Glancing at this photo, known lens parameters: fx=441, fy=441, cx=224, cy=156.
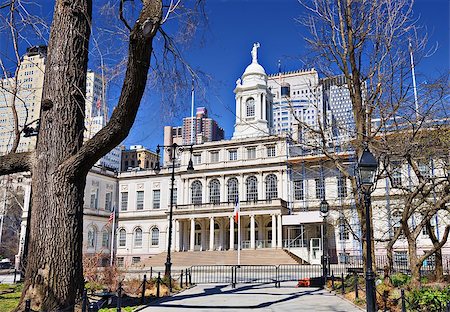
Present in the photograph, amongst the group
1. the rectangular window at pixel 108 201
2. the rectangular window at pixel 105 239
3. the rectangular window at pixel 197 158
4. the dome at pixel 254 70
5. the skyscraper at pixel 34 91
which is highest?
the dome at pixel 254 70

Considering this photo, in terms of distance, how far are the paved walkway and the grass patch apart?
3.74m

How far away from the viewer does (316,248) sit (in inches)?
1806

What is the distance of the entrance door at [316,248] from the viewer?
146 ft

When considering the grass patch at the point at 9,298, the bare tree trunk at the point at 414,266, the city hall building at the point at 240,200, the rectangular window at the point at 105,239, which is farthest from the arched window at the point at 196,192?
the bare tree trunk at the point at 414,266

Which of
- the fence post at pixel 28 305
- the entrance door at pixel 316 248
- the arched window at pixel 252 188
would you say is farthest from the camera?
the arched window at pixel 252 188

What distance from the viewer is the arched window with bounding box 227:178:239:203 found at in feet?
178

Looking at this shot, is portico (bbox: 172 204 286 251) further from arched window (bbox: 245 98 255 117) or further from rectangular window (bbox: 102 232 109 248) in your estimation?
arched window (bbox: 245 98 255 117)

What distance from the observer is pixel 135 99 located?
21.2ft

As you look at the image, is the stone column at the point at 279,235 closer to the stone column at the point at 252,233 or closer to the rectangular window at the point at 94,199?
the stone column at the point at 252,233

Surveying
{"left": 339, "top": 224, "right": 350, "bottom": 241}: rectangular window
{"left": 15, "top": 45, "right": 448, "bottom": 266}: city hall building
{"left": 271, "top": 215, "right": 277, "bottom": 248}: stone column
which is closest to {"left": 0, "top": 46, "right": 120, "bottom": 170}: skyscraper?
{"left": 15, "top": 45, "right": 448, "bottom": 266}: city hall building

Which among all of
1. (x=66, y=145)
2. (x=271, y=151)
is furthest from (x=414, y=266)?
(x=271, y=151)

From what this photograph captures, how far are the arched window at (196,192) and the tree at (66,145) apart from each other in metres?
48.8

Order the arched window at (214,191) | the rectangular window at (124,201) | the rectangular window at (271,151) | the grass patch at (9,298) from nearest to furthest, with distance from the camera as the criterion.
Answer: the grass patch at (9,298) → the rectangular window at (271,151) → the arched window at (214,191) → the rectangular window at (124,201)

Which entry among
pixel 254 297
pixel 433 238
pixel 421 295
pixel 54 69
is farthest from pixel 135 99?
pixel 433 238
